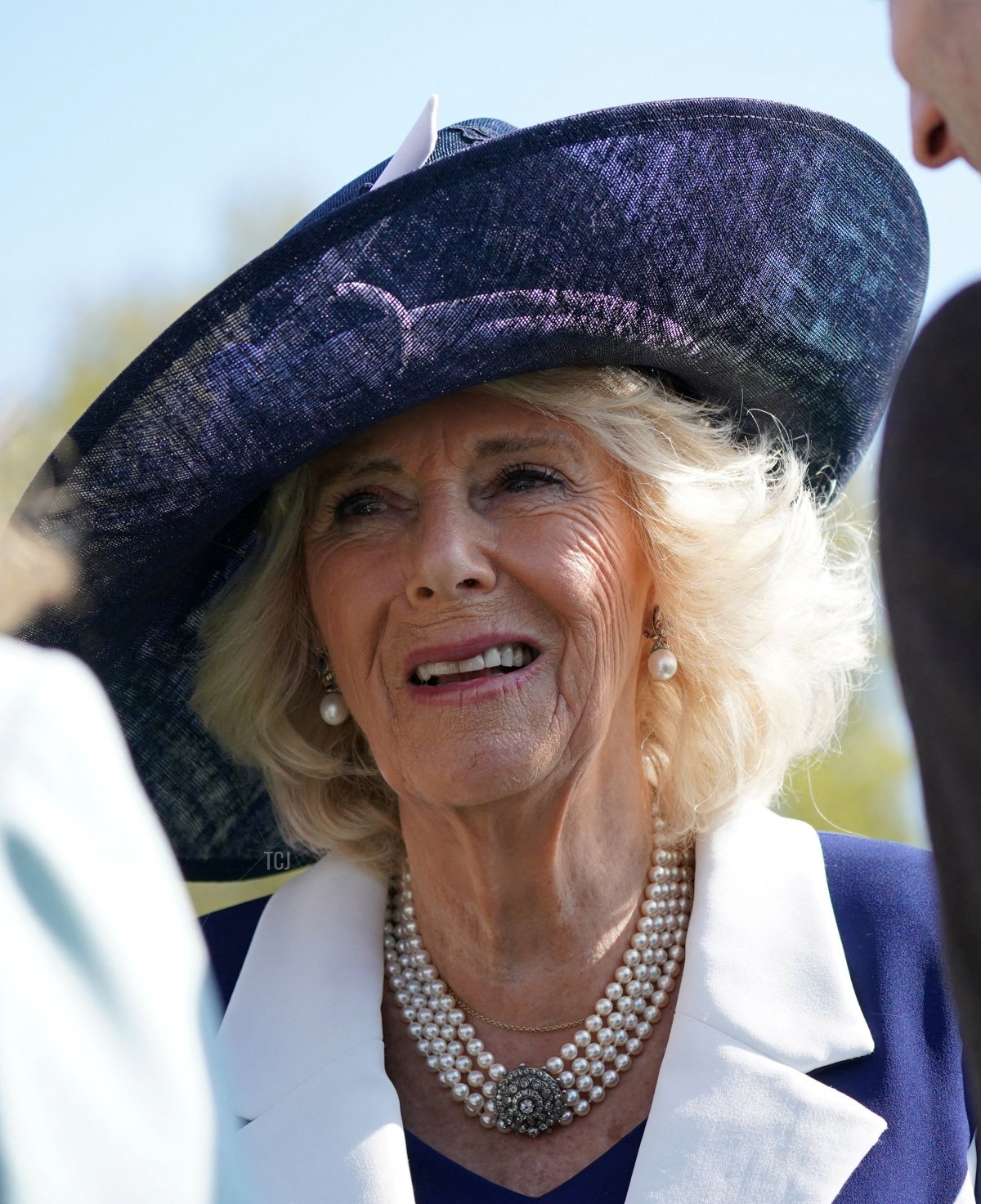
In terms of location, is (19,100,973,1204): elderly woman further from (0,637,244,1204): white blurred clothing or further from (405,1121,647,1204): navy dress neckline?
(0,637,244,1204): white blurred clothing

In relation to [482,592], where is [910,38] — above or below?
above

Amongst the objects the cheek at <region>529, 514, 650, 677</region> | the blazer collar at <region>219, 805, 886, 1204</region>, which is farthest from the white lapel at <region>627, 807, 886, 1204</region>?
the cheek at <region>529, 514, 650, 677</region>

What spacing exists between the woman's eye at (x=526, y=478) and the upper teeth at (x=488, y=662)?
1.08 feet

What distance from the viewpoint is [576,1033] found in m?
2.98

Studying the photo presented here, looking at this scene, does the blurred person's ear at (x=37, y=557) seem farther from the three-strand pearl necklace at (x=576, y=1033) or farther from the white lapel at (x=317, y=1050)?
the three-strand pearl necklace at (x=576, y=1033)

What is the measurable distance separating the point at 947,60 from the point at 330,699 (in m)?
2.51

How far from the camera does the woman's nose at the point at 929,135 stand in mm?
1153

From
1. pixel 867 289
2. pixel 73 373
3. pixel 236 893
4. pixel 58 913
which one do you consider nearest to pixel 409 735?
pixel 867 289

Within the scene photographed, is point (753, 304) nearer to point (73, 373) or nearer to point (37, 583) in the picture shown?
point (37, 583)

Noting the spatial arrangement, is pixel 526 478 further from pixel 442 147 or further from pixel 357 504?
pixel 442 147

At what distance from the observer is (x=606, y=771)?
3.14 m

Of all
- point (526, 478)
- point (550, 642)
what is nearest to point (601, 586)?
point (550, 642)

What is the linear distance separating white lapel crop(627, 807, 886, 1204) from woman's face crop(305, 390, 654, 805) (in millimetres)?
429

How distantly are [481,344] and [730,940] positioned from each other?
4.22ft
